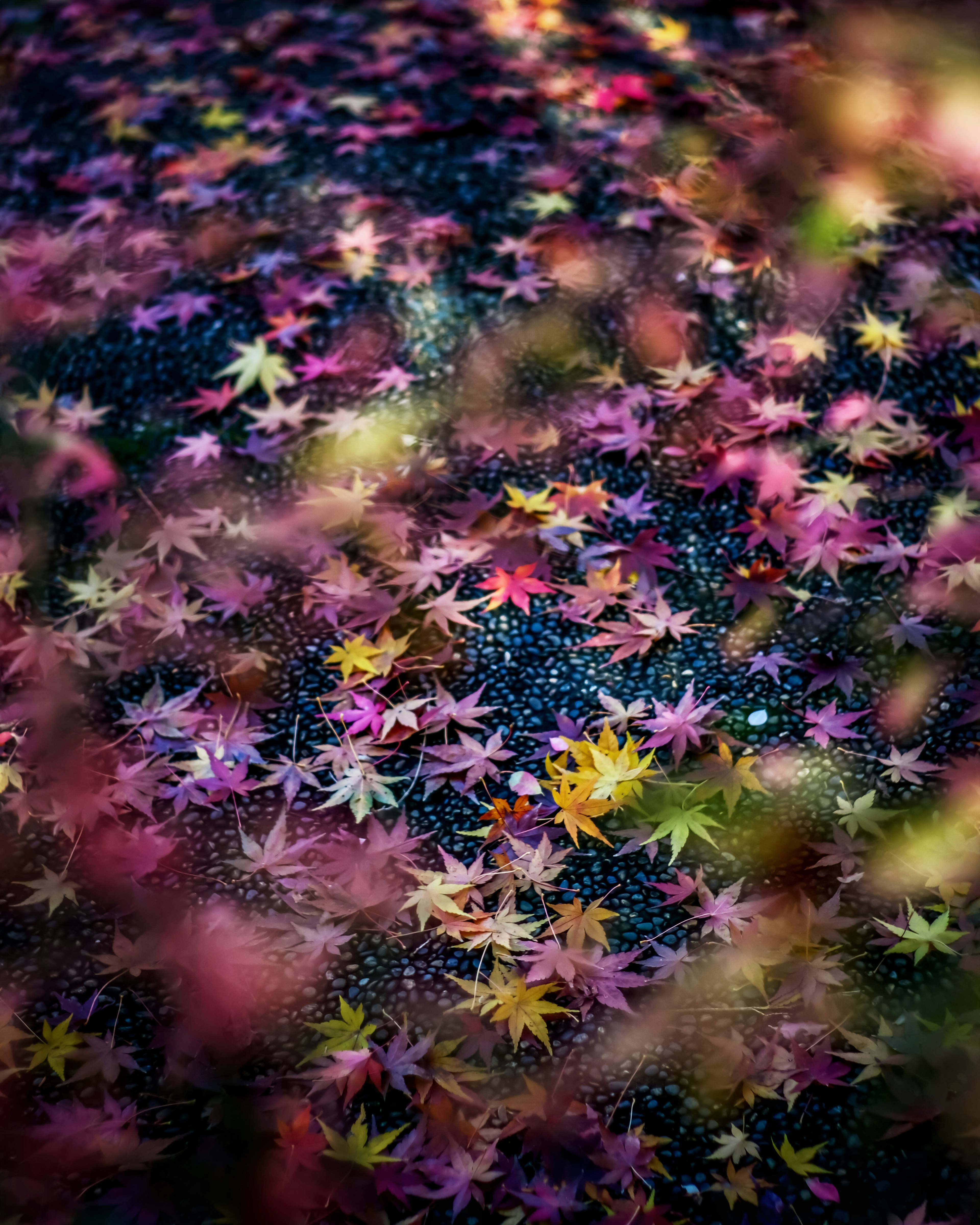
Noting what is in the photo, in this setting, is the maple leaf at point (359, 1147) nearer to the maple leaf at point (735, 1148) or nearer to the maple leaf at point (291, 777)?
the maple leaf at point (735, 1148)

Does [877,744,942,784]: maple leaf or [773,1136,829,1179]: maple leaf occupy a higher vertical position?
[877,744,942,784]: maple leaf

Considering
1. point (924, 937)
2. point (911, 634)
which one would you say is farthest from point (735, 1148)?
point (911, 634)

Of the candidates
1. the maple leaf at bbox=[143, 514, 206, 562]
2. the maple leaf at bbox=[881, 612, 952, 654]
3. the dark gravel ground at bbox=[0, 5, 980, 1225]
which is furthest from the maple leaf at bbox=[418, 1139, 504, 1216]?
the maple leaf at bbox=[143, 514, 206, 562]

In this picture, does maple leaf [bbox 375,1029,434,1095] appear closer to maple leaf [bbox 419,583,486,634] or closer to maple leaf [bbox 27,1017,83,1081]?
maple leaf [bbox 27,1017,83,1081]

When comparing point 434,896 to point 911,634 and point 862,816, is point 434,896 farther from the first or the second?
point 911,634

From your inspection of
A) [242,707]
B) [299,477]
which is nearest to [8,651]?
[242,707]

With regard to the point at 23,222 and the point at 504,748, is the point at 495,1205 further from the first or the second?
the point at 23,222

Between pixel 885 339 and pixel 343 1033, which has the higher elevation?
pixel 885 339

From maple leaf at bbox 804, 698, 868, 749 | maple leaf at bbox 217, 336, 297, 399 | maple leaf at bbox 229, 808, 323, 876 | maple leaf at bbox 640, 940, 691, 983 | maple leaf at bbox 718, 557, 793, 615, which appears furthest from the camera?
maple leaf at bbox 217, 336, 297, 399
